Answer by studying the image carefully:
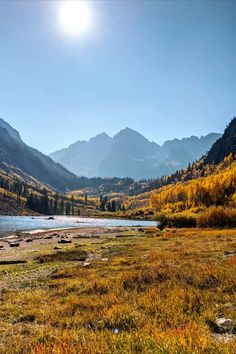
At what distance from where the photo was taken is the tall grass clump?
72.6 metres

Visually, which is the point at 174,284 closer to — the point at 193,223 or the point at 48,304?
the point at 48,304

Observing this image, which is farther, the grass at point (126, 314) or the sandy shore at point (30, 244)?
the sandy shore at point (30, 244)

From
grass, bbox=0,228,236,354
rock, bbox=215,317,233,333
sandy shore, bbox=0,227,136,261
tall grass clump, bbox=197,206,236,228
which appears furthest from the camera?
tall grass clump, bbox=197,206,236,228

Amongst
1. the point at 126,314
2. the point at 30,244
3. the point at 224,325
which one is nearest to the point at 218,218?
the point at 30,244

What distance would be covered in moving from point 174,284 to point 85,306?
425cm

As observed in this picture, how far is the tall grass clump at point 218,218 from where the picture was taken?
7256cm

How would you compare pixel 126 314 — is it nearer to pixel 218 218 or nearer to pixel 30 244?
pixel 30 244

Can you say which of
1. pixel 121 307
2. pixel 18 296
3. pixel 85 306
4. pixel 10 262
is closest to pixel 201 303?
pixel 121 307

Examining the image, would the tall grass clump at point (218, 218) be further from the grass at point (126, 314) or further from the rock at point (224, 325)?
the rock at point (224, 325)

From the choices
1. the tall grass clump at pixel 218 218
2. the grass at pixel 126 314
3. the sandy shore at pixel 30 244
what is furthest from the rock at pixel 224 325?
the tall grass clump at pixel 218 218

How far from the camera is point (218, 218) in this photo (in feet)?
244

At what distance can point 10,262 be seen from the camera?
30703mm

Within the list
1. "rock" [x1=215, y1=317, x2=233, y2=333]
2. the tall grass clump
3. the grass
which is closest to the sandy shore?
the grass

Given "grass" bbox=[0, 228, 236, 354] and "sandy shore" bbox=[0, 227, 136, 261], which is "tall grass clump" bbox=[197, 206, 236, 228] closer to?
"sandy shore" bbox=[0, 227, 136, 261]
